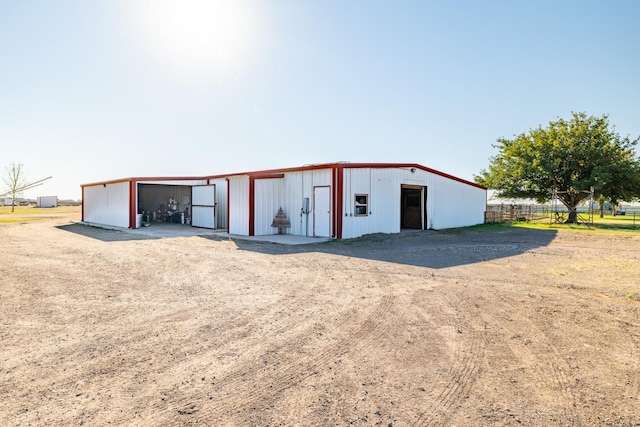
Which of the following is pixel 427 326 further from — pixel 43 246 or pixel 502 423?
pixel 43 246

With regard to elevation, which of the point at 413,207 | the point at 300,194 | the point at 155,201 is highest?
the point at 300,194

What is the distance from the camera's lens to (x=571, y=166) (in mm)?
29234

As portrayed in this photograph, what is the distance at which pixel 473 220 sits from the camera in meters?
25.8

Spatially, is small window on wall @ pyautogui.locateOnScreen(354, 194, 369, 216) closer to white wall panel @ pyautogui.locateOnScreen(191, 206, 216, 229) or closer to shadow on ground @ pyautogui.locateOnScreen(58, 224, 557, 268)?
shadow on ground @ pyautogui.locateOnScreen(58, 224, 557, 268)

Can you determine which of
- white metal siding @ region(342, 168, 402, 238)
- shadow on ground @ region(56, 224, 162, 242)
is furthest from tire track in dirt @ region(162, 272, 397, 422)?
shadow on ground @ region(56, 224, 162, 242)

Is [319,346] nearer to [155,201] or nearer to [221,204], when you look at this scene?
[221,204]

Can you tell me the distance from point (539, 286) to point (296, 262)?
221 inches

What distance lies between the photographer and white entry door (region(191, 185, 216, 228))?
72.7 ft

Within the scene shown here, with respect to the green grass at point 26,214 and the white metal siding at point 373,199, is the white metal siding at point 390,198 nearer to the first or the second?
the white metal siding at point 373,199

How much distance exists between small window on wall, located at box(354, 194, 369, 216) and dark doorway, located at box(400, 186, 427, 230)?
512cm

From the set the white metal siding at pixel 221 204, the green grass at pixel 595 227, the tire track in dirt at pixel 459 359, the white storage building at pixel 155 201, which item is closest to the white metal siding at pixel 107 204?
the white storage building at pixel 155 201

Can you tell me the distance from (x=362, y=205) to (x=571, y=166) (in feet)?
69.5

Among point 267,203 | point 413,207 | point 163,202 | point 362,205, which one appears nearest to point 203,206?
point 267,203

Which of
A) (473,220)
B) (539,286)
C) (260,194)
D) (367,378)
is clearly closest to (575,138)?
(473,220)
